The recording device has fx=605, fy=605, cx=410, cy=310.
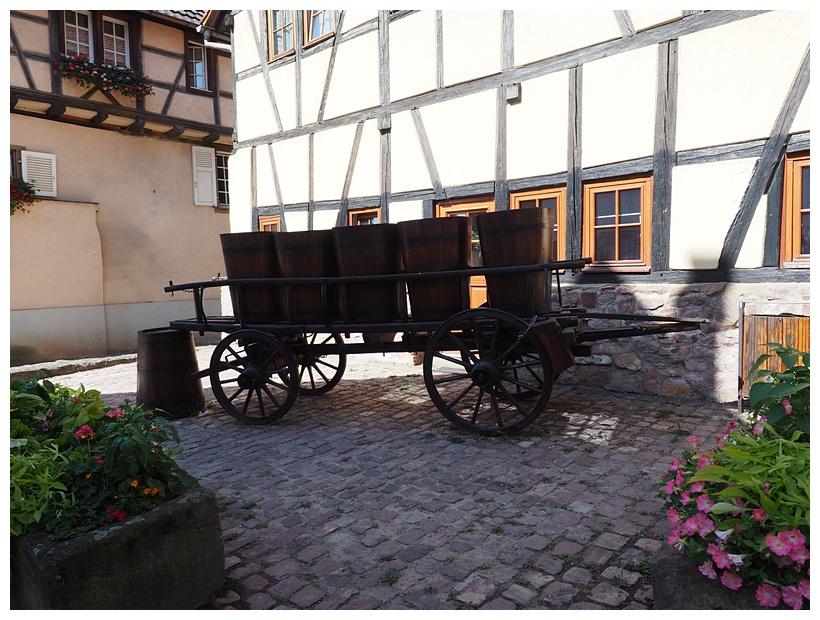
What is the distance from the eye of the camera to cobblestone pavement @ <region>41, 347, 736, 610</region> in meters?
2.54

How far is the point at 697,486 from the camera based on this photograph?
1.99 meters

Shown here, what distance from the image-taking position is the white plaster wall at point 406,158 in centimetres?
743

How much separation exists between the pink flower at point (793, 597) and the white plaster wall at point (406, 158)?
20.3ft

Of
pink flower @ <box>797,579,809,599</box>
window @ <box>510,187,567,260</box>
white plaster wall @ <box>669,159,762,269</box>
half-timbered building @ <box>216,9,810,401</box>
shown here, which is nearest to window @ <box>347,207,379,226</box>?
half-timbered building @ <box>216,9,810,401</box>

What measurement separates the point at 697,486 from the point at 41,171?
12.0 m

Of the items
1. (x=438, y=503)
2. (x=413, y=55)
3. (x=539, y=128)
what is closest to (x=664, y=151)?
(x=539, y=128)

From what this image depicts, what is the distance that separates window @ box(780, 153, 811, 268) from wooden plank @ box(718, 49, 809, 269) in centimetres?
13

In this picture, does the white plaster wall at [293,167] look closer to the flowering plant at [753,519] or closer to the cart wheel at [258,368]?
the cart wheel at [258,368]

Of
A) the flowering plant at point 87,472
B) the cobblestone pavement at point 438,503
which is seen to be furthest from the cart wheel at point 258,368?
the flowering plant at point 87,472

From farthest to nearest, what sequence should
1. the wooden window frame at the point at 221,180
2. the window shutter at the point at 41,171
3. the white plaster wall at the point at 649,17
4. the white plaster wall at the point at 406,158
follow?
the wooden window frame at the point at 221,180
the window shutter at the point at 41,171
the white plaster wall at the point at 406,158
the white plaster wall at the point at 649,17

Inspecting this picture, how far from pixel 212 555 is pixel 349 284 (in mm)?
2742

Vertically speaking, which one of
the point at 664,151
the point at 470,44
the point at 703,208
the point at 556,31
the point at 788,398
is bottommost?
the point at 788,398

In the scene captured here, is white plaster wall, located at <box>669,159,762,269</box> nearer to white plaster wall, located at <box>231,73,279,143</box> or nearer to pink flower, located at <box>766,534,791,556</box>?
pink flower, located at <box>766,534,791,556</box>

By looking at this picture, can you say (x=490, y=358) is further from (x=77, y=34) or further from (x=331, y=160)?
(x=77, y=34)
